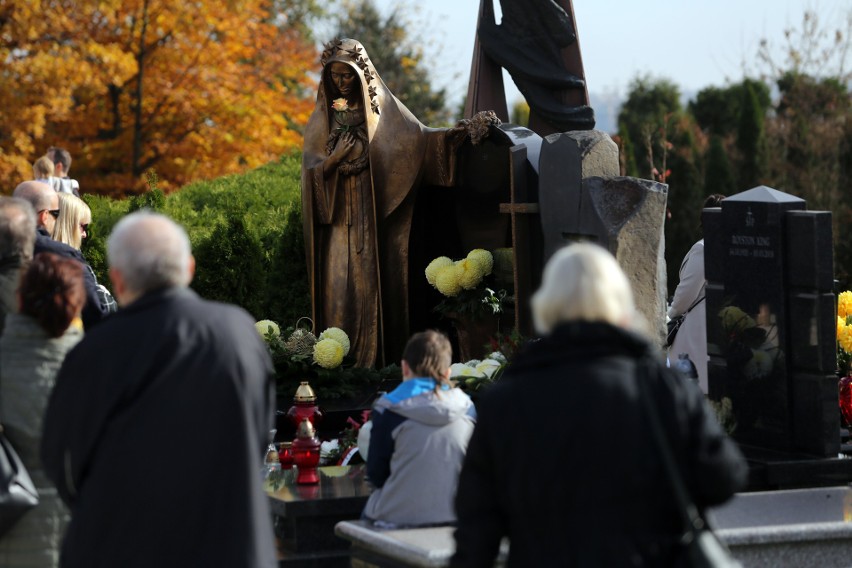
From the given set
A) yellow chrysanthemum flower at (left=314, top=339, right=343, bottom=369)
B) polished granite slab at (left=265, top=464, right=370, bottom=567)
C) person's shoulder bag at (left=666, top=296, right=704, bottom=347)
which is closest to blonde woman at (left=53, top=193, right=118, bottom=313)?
polished granite slab at (left=265, top=464, right=370, bottom=567)

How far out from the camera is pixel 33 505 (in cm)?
505

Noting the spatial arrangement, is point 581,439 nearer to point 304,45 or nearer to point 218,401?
point 218,401

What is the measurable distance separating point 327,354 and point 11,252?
447cm

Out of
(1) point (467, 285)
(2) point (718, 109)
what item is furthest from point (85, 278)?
(2) point (718, 109)

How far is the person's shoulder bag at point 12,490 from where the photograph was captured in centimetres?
498

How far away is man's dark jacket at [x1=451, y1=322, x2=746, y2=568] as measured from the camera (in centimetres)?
364

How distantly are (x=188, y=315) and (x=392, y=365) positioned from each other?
6.52 metres

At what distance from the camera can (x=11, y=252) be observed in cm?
596

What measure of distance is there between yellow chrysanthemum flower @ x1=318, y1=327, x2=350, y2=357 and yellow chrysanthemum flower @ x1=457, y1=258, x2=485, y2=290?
97 centimetres

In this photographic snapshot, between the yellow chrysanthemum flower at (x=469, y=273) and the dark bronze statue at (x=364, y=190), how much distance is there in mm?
649

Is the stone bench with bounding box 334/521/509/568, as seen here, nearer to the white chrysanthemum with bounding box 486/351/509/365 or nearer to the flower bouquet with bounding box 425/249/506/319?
the white chrysanthemum with bounding box 486/351/509/365

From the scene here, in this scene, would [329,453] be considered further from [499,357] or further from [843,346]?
[843,346]

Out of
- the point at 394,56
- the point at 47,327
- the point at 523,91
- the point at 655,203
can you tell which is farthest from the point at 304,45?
the point at 47,327

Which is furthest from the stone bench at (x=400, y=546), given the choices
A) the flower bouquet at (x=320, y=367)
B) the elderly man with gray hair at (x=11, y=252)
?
the flower bouquet at (x=320, y=367)
